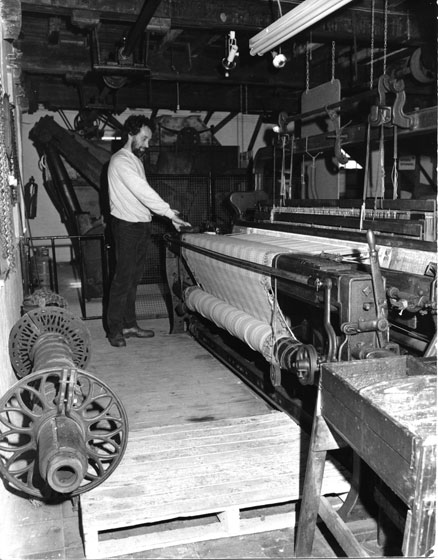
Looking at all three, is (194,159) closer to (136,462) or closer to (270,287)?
(270,287)

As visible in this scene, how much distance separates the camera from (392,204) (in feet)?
10.0

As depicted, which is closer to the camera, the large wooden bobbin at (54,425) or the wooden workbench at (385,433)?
the wooden workbench at (385,433)

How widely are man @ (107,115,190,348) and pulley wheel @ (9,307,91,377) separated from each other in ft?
4.74

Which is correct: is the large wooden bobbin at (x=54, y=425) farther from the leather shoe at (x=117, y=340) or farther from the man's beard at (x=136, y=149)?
the man's beard at (x=136, y=149)

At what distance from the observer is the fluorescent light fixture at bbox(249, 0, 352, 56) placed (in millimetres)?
2961

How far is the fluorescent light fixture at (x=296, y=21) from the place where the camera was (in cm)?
296

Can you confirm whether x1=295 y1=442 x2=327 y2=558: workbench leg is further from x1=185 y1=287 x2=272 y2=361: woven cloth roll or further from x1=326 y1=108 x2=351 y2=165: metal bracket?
x1=326 y1=108 x2=351 y2=165: metal bracket

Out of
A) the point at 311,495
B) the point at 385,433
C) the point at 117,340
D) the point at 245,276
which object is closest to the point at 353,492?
the point at 311,495

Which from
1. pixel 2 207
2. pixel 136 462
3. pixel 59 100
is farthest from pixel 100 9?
pixel 59 100

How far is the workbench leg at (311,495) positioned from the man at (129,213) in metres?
2.96

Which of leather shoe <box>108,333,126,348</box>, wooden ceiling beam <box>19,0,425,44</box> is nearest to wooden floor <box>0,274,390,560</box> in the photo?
leather shoe <box>108,333,126,348</box>

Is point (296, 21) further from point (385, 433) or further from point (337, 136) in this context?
point (385, 433)

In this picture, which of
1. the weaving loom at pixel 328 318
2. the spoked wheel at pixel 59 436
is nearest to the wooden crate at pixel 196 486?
the spoked wheel at pixel 59 436

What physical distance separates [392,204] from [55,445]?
2.09m
